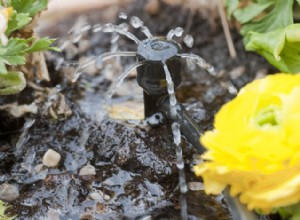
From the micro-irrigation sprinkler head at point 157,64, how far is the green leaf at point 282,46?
0.19 m

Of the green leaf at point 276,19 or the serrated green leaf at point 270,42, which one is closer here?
the serrated green leaf at point 270,42

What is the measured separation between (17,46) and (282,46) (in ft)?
1.62

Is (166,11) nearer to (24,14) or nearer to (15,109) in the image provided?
(15,109)

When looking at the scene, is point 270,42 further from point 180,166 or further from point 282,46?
point 180,166

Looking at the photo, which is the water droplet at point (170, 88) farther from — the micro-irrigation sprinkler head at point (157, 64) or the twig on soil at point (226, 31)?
the twig on soil at point (226, 31)

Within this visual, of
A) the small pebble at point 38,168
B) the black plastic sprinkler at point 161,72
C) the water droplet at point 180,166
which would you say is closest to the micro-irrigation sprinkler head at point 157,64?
the black plastic sprinkler at point 161,72

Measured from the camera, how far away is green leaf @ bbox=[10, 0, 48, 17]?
1.20 metres

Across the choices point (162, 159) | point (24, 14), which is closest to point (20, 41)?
point (24, 14)

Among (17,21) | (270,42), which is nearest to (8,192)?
(17,21)

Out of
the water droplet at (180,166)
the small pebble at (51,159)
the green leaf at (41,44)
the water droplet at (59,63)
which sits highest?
the water droplet at (59,63)

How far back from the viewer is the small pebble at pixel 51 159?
4.25 feet

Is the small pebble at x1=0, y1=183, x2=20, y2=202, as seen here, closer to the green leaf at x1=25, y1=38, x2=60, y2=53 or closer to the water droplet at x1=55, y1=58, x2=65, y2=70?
the green leaf at x1=25, y1=38, x2=60, y2=53

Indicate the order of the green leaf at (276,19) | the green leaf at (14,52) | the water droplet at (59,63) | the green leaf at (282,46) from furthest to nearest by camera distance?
the water droplet at (59,63) → the green leaf at (276,19) → the green leaf at (282,46) → the green leaf at (14,52)

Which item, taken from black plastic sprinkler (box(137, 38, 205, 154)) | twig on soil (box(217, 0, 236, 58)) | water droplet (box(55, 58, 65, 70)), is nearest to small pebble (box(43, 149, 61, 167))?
black plastic sprinkler (box(137, 38, 205, 154))
